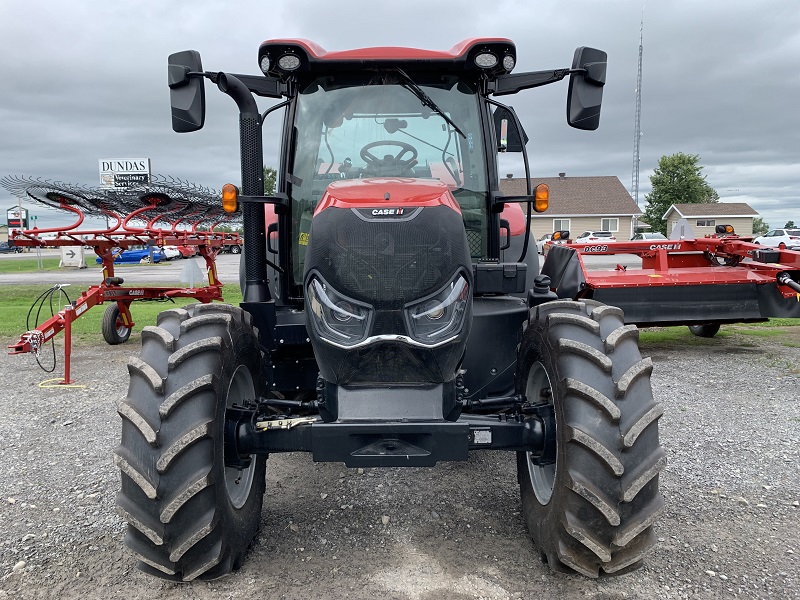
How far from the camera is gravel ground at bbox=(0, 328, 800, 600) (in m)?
2.86

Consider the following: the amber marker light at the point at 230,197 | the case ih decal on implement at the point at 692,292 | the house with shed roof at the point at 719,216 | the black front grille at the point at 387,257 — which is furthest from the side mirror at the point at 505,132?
the house with shed roof at the point at 719,216

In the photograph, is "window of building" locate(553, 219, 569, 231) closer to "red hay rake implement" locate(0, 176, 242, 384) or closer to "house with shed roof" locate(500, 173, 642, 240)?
"house with shed roof" locate(500, 173, 642, 240)

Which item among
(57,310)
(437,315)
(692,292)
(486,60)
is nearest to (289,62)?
(486,60)

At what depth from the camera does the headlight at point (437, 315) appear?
8.62 feet

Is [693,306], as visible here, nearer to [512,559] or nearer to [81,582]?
[512,559]

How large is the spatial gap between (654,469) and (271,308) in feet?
6.65

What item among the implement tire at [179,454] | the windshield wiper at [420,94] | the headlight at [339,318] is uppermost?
the windshield wiper at [420,94]

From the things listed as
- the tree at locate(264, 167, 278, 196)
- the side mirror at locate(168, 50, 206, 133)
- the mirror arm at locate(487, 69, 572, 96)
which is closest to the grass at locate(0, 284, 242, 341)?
the tree at locate(264, 167, 278, 196)

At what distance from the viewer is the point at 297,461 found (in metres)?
4.44

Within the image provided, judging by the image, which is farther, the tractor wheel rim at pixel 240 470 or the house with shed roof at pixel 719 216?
the house with shed roof at pixel 719 216

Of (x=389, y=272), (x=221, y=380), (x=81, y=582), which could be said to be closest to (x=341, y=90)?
(x=389, y=272)

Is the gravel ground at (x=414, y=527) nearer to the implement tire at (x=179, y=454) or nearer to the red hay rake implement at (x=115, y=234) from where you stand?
the implement tire at (x=179, y=454)

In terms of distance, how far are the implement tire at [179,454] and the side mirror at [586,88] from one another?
2.19m

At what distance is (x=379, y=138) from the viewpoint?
3.70 meters
